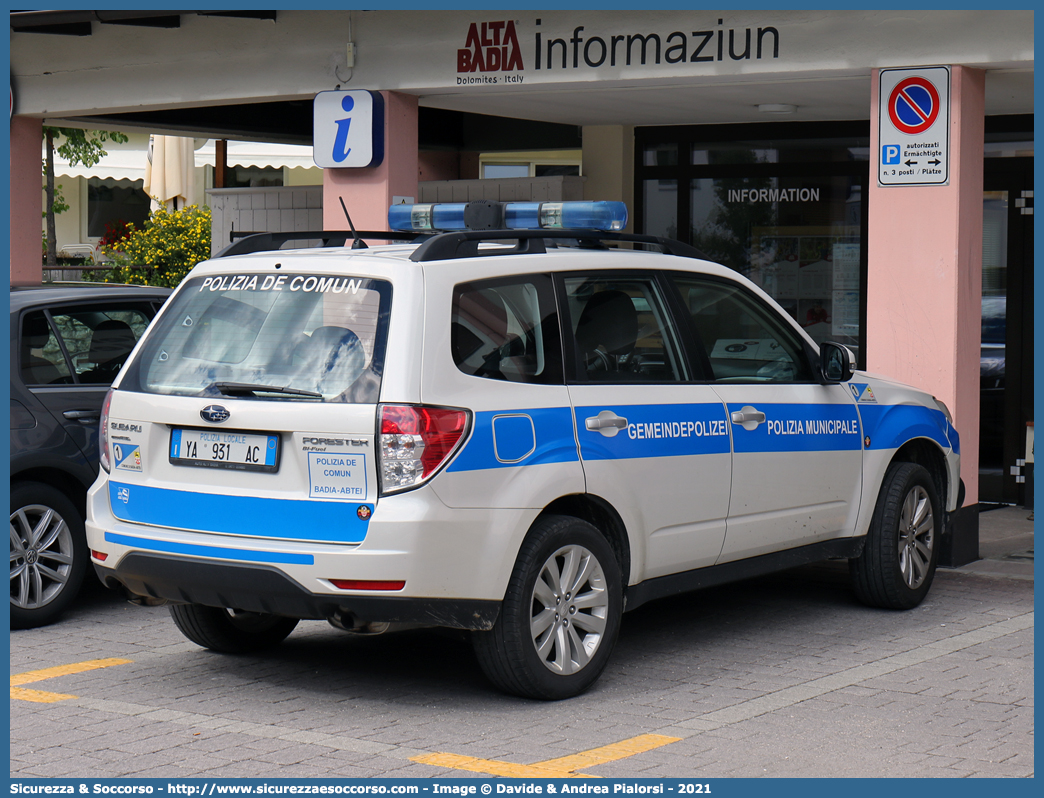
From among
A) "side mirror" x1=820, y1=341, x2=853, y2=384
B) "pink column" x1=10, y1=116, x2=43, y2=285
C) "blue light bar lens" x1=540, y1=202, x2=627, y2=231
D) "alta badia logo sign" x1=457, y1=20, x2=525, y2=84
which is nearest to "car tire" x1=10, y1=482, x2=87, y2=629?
"blue light bar lens" x1=540, y1=202, x2=627, y2=231

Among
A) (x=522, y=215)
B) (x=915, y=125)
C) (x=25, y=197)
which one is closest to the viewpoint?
(x=522, y=215)

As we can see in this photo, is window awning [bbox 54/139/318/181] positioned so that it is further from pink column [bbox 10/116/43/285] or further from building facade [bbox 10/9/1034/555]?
building facade [bbox 10/9/1034/555]

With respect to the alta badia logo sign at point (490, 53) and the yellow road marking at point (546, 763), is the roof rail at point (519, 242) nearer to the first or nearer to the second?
the yellow road marking at point (546, 763)

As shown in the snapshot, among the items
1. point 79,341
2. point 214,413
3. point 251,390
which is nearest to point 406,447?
point 251,390

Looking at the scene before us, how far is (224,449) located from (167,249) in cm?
1125

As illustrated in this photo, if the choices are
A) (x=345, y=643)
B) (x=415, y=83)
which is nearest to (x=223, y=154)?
(x=415, y=83)

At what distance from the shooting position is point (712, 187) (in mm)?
11820

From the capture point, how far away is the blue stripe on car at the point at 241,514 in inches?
195

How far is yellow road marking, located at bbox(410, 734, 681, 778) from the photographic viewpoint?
14.9 ft

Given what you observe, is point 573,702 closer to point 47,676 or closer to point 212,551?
point 212,551

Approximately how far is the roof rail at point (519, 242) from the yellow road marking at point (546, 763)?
181 cm

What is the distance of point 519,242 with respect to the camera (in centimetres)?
577

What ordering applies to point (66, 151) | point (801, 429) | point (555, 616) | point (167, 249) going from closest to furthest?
1. point (555, 616)
2. point (801, 429)
3. point (167, 249)
4. point (66, 151)
